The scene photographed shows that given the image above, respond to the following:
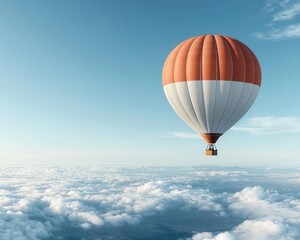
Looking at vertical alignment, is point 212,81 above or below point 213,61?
below

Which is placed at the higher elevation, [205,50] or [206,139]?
[205,50]

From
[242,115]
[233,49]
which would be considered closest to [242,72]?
[233,49]

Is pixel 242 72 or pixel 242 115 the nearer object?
pixel 242 72

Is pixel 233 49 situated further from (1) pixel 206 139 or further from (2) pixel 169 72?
(1) pixel 206 139

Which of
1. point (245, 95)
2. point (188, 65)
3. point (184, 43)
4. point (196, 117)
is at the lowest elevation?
point (196, 117)
